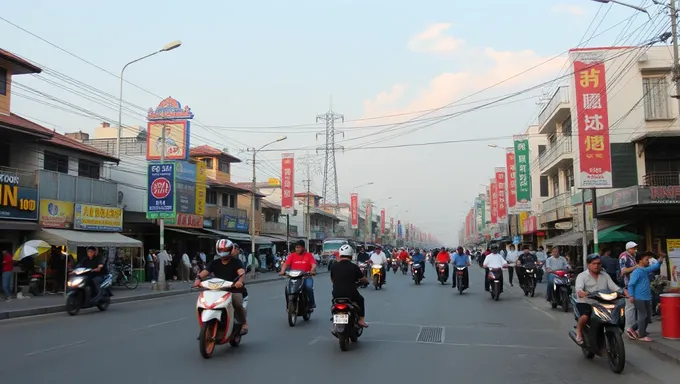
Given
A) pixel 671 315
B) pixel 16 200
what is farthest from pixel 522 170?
pixel 671 315

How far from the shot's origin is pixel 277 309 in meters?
16.5

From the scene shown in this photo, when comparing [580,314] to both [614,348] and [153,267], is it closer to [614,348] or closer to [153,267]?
[614,348]

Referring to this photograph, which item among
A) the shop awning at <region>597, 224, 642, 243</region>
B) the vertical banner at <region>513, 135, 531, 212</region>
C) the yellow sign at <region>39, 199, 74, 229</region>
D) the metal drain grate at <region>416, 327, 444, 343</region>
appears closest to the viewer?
the metal drain grate at <region>416, 327, 444, 343</region>

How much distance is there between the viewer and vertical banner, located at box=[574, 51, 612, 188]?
1945 cm

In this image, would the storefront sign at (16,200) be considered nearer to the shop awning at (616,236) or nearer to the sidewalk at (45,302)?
the sidewalk at (45,302)

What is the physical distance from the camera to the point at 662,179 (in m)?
28.8

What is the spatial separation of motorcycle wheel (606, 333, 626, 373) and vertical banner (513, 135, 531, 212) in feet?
114

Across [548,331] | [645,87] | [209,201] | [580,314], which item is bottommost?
[548,331]

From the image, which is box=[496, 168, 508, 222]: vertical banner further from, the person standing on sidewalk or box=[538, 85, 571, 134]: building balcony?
the person standing on sidewalk

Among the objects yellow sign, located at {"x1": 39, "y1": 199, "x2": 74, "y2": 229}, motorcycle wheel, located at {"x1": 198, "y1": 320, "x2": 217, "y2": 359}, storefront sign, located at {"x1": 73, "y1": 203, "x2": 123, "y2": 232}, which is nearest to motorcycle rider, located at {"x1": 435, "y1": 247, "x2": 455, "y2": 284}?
storefront sign, located at {"x1": 73, "y1": 203, "x2": 123, "y2": 232}

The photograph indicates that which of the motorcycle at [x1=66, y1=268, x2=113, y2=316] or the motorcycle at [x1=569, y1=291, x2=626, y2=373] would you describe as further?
the motorcycle at [x1=66, y1=268, x2=113, y2=316]

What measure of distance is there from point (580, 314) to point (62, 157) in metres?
23.8

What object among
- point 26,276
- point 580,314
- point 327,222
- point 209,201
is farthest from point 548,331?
point 327,222

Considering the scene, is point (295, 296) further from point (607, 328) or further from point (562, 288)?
point (562, 288)
